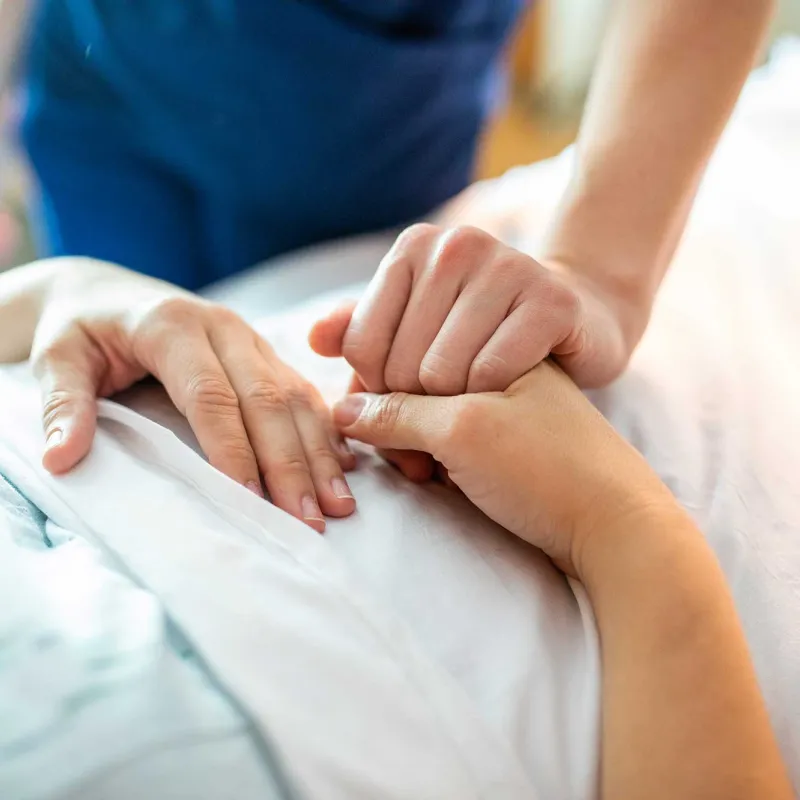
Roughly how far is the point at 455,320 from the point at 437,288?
29mm

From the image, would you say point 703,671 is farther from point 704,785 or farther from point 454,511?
point 454,511

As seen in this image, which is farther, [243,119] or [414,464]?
[243,119]

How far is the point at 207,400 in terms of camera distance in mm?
622

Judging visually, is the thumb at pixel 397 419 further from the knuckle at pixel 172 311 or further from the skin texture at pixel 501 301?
the knuckle at pixel 172 311

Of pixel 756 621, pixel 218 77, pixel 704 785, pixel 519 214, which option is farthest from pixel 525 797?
pixel 218 77

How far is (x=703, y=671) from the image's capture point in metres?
0.49

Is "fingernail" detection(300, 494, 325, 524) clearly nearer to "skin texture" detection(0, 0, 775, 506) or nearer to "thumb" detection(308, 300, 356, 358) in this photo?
"skin texture" detection(0, 0, 775, 506)

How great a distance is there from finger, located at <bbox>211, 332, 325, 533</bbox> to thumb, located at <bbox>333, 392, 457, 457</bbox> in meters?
0.04

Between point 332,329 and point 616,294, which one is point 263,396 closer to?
point 332,329

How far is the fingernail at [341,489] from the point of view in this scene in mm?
599

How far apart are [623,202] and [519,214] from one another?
377 millimetres

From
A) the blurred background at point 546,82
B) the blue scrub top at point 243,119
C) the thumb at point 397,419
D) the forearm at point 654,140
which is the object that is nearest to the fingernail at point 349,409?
the thumb at point 397,419

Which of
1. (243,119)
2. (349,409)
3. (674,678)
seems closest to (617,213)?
(349,409)

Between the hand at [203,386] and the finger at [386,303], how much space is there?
6 cm
